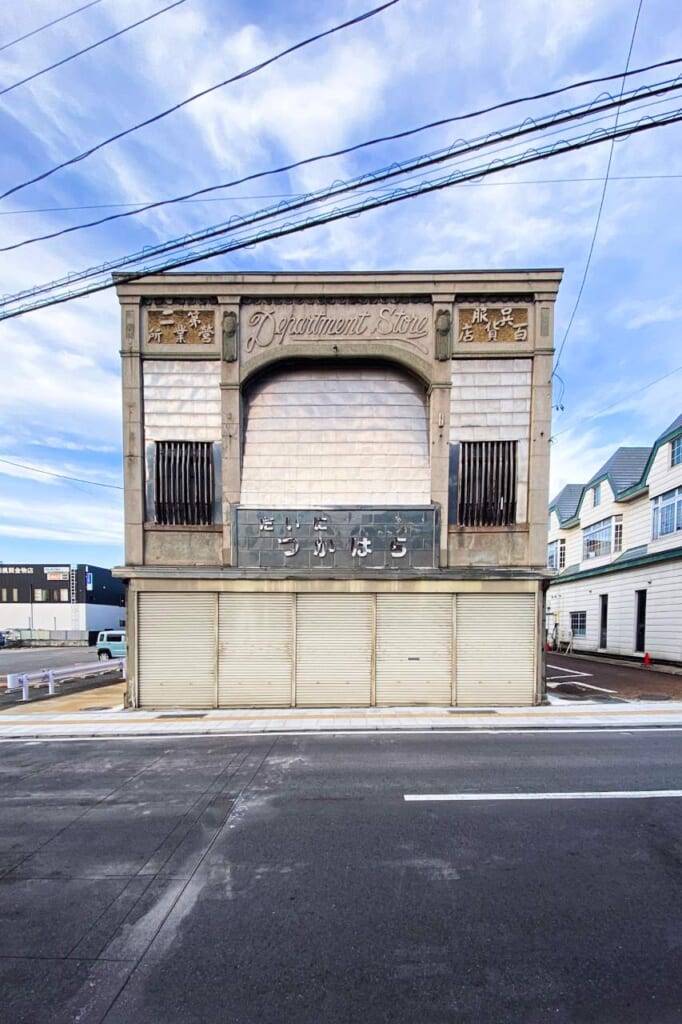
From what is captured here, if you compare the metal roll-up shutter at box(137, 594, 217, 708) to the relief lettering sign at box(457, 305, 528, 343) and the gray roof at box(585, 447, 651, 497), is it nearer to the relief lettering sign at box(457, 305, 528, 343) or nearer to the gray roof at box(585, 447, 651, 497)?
the relief lettering sign at box(457, 305, 528, 343)

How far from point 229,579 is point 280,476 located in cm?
316

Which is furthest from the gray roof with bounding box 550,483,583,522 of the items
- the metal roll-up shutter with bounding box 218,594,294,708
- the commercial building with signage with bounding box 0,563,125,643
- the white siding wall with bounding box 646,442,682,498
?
the commercial building with signage with bounding box 0,563,125,643

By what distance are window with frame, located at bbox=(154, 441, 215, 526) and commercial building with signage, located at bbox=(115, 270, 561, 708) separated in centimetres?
6

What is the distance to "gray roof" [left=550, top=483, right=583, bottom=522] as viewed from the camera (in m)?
38.2

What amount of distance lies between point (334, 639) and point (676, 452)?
70.4 ft

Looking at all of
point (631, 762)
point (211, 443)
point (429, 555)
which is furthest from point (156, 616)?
point (631, 762)

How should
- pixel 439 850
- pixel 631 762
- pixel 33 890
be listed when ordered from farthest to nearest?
pixel 631 762
pixel 439 850
pixel 33 890

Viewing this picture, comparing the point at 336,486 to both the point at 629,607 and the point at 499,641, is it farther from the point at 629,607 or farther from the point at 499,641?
the point at 629,607

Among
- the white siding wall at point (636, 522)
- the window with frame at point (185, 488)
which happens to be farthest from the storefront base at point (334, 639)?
the white siding wall at point (636, 522)

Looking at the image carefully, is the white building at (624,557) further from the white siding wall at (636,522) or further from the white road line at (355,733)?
the white road line at (355,733)

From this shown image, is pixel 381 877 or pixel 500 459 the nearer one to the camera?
pixel 381 877

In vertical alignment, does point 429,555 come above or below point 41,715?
above

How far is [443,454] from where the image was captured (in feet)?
43.0

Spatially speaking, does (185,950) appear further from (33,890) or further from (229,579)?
(229,579)
